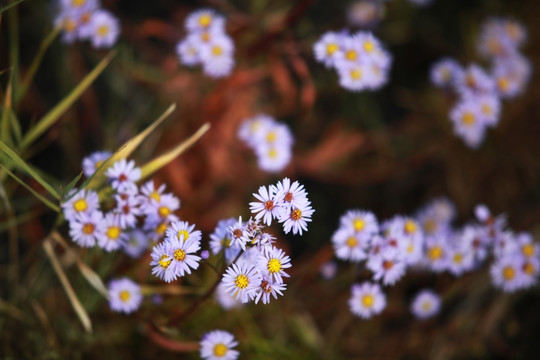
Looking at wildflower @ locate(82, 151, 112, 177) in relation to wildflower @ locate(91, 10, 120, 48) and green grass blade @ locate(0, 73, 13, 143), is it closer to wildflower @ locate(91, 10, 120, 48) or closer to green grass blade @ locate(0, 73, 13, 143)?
green grass blade @ locate(0, 73, 13, 143)

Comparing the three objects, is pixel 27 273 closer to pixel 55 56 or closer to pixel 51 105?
pixel 51 105

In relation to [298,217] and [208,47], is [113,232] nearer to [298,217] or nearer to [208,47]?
[298,217]

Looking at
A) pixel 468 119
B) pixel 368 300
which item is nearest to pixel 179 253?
pixel 368 300

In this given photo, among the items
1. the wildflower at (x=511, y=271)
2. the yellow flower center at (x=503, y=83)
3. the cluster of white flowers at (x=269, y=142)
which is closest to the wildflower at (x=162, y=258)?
the cluster of white flowers at (x=269, y=142)

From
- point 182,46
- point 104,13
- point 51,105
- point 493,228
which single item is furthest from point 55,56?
point 493,228

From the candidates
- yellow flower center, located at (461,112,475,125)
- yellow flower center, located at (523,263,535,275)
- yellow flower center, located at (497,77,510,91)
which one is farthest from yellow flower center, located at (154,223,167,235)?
yellow flower center, located at (497,77,510,91)
